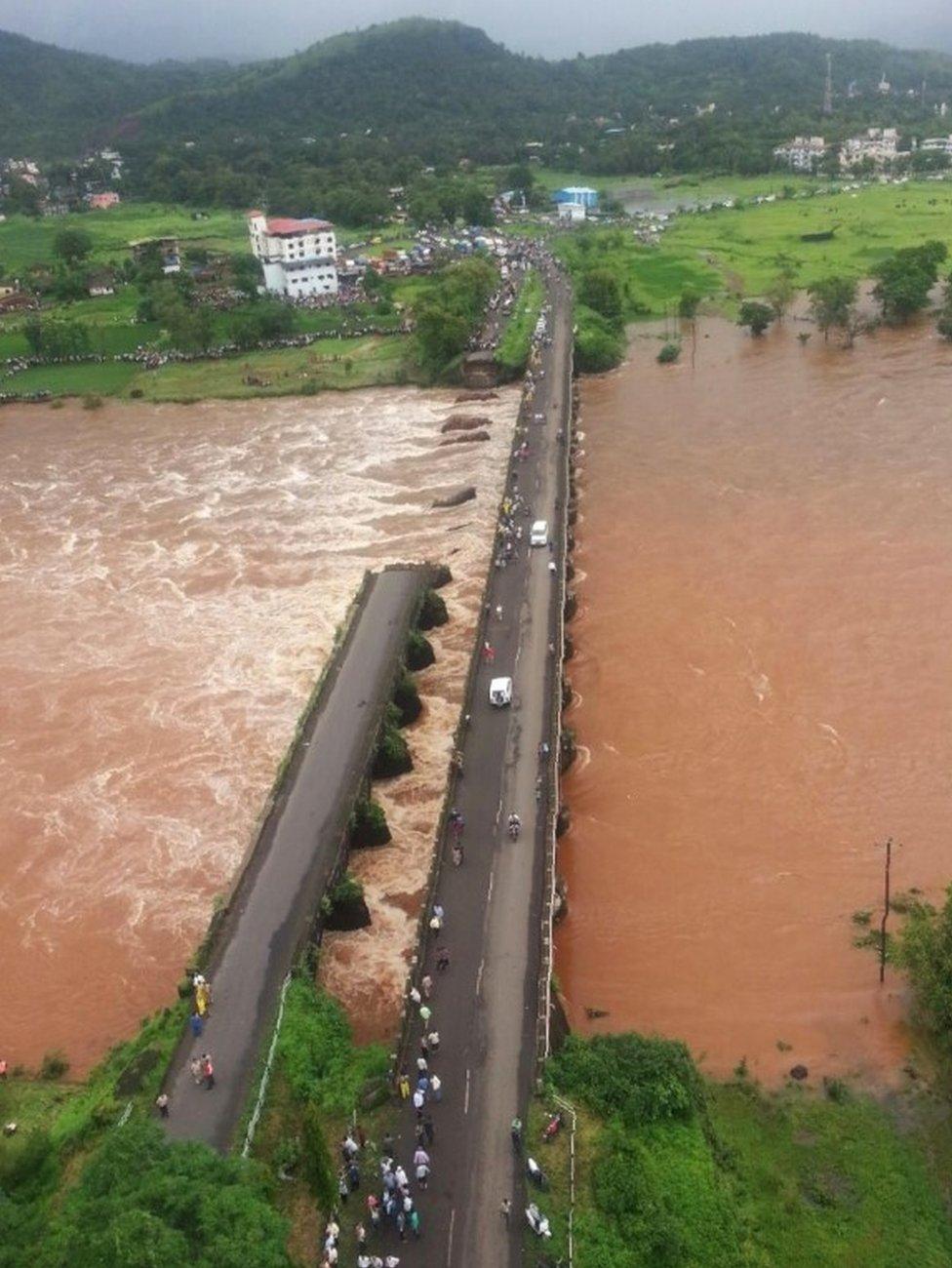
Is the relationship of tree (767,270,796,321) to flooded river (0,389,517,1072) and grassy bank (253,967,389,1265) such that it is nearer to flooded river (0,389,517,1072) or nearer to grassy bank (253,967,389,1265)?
flooded river (0,389,517,1072)

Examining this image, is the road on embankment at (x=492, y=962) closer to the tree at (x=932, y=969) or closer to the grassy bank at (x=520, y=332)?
the tree at (x=932, y=969)

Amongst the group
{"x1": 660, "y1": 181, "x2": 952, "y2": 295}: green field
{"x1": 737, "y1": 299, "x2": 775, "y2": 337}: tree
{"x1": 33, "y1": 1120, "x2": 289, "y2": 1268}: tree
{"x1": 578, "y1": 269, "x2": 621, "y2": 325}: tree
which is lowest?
{"x1": 33, "y1": 1120, "x2": 289, "y2": 1268}: tree

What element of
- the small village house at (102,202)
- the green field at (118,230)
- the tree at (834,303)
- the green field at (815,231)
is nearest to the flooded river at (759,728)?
the tree at (834,303)

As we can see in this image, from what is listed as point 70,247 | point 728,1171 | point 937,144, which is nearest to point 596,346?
point 728,1171

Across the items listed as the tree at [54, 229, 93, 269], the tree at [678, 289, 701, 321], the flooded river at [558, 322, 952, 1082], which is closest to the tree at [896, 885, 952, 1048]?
the flooded river at [558, 322, 952, 1082]

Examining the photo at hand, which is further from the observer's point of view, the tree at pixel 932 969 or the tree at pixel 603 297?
the tree at pixel 603 297

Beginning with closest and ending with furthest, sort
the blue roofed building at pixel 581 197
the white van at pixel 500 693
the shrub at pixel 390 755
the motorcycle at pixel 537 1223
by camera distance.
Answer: the motorcycle at pixel 537 1223
the shrub at pixel 390 755
the white van at pixel 500 693
the blue roofed building at pixel 581 197
